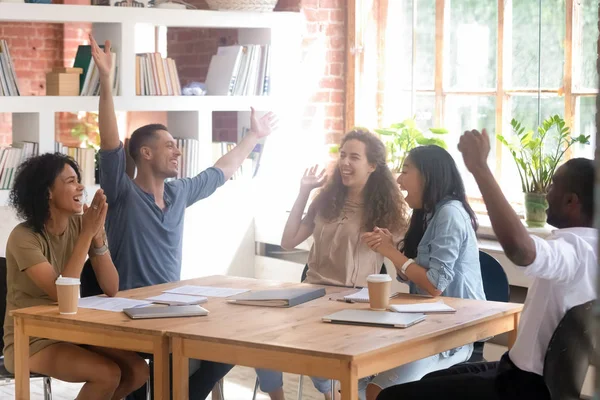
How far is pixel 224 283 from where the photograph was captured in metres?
3.71

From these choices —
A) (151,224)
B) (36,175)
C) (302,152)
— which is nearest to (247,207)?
(302,152)

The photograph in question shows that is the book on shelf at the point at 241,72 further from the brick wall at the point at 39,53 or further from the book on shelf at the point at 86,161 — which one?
the brick wall at the point at 39,53

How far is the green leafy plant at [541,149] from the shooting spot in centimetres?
448

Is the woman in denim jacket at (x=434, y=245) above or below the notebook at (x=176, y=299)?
above

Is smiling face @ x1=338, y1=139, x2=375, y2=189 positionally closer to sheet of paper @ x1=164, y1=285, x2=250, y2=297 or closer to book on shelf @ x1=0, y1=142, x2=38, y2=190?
sheet of paper @ x1=164, y1=285, x2=250, y2=297

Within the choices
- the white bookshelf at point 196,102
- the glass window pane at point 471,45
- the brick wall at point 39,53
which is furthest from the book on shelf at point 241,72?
the brick wall at point 39,53

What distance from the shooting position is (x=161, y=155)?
3775 mm

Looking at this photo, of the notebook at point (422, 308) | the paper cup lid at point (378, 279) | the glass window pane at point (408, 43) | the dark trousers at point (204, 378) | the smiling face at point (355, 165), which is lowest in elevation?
the dark trousers at point (204, 378)

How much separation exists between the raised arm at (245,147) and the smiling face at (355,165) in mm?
648

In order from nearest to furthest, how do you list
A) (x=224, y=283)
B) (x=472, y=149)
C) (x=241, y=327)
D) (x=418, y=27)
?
(x=472, y=149), (x=241, y=327), (x=224, y=283), (x=418, y=27)

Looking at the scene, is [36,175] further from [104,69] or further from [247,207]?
[247,207]

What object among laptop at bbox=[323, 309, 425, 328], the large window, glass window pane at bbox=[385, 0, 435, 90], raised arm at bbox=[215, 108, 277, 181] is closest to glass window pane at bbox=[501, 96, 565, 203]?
the large window

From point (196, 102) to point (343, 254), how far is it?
1990mm

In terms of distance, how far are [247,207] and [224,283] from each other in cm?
207
